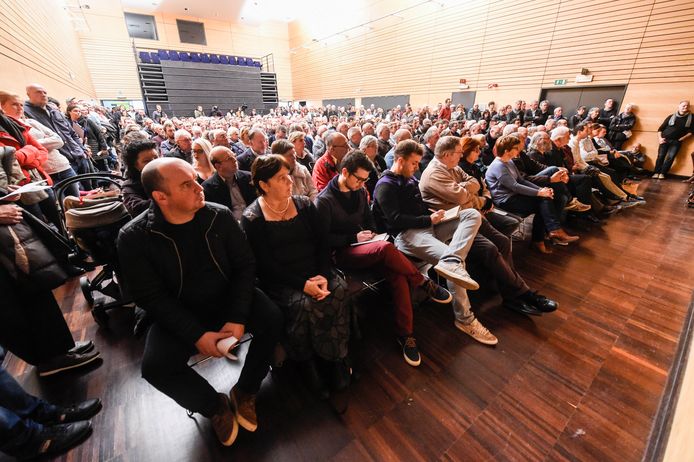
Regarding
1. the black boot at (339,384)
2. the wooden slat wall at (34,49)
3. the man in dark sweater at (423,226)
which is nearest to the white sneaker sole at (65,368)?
the black boot at (339,384)

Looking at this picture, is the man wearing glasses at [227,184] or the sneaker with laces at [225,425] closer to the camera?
the sneaker with laces at [225,425]

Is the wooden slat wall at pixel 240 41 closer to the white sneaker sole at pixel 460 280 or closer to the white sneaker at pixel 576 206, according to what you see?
the white sneaker at pixel 576 206

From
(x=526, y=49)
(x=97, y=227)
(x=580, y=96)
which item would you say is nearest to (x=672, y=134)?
(x=580, y=96)

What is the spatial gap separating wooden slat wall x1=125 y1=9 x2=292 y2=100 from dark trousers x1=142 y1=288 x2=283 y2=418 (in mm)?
23261

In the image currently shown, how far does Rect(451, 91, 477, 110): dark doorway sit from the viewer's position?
1028 cm

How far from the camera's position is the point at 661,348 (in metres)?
1.98

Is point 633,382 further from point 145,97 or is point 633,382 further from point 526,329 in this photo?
point 145,97

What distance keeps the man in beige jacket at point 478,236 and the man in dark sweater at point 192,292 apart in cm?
164

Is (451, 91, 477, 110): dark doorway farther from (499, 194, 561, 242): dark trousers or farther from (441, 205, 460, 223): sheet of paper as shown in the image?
(441, 205, 460, 223): sheet of paper

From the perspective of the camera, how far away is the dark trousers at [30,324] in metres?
1.50

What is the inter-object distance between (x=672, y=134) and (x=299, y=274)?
8.96 m

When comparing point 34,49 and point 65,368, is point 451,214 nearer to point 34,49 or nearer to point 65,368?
point 65,368

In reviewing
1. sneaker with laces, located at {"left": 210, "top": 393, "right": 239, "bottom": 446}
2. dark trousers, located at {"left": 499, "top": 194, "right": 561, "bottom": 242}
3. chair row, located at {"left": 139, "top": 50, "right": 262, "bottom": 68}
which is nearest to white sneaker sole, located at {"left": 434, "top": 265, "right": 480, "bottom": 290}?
sneaker with laces, located at {"left": 210, "top": 393, "right": 239, "bottom": 446}

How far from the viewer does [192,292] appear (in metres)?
1.49
